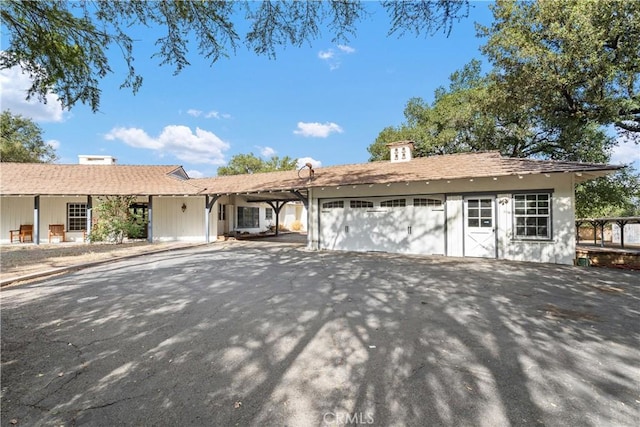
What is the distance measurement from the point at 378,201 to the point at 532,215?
5.22 metres

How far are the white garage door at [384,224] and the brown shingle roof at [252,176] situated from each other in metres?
1.02

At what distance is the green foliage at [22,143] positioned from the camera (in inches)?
989

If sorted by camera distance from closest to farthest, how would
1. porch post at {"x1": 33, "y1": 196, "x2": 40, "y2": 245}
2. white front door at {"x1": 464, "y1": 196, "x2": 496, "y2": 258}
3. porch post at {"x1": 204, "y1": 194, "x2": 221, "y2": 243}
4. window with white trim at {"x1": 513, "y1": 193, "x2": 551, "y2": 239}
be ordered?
window with white trim at {"x1": 513, "y1": 193, "x2": 551, "y2": 239}, white front door at {"x1": 464, "y1": 196, "x2": 496, "y2": 258}, porch post at {"x1": 33, "y1": 196, "x2": 40, "y2": 245}, porch post at {"x1": 204, "y1": 194, "x2": 221, "y2": 243}

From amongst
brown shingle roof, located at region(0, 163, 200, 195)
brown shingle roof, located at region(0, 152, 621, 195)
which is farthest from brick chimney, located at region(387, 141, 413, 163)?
brown shingle roof, located at region(0, 163, 200, 195)

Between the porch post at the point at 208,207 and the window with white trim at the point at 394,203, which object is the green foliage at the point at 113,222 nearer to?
the porch post at the point at 208,207

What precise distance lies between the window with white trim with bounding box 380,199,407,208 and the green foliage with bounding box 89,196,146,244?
39.4 feet

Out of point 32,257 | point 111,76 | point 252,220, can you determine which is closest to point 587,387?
point 111,76

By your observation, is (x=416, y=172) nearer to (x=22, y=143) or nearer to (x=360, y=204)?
(x=360, y=204)

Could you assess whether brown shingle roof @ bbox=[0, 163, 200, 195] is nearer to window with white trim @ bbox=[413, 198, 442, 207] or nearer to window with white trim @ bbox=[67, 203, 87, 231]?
window with white trim @ bbox=[67, 203, 87, 231]

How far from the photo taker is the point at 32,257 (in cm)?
1024

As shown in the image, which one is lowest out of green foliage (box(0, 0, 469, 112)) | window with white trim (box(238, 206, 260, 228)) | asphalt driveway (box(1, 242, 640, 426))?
asphalt driveway (box(1, 242, 640, 426))

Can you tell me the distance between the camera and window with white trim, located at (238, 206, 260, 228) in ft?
71.7

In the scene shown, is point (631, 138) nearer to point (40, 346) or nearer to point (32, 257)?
point (40, 346)

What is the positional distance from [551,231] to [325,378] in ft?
32.6
